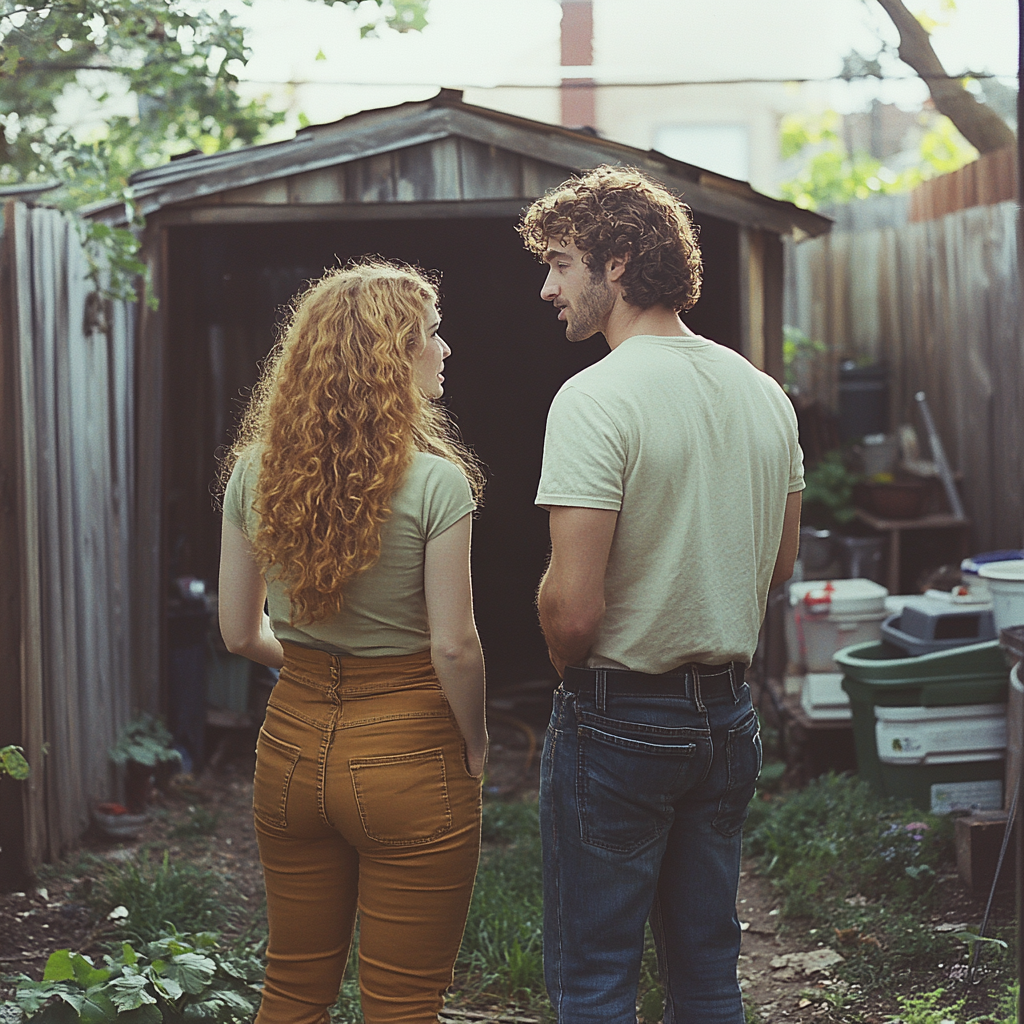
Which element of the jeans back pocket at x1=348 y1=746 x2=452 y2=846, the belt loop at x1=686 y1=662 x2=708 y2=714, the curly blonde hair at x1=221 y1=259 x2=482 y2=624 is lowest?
the jeans back pocket at x1=348 y1=746 x2=452 y2=846

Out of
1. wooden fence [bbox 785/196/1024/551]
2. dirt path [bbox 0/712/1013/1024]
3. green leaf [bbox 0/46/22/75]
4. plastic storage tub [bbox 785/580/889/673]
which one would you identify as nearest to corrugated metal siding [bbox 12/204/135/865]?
dirt path [bbox 0/712/1013/1024]

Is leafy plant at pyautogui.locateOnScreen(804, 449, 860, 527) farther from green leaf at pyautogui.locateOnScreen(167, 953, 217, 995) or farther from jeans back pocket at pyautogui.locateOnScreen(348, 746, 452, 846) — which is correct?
jeans back pocket at pyautogui.locateOnScreen(348, 746, 452, 846)

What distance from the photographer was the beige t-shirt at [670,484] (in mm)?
2092

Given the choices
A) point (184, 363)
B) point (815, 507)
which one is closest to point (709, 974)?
point (815, 507)

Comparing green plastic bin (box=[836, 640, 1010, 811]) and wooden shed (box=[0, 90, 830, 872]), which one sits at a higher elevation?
wooden shed (box=[0, 90, 830, 872])

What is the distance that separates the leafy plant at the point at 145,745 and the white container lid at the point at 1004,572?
11.7 ft

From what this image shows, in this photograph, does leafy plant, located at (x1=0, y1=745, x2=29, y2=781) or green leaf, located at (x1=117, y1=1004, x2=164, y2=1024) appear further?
leafy plant, located at (x1=0, y1=745, x2=29, y2=781)

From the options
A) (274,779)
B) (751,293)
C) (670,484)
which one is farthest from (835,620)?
(274,779)

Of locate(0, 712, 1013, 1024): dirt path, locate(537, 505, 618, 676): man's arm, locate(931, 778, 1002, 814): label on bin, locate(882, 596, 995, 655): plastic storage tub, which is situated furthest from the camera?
locate(882, 596, 995, 655): plastic storage tub

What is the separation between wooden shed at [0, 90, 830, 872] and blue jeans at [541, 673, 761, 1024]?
3.20 meters

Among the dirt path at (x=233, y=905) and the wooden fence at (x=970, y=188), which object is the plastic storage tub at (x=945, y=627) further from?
the wooden fence at (x=970, y=188)

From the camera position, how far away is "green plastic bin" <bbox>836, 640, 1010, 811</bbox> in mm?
4547

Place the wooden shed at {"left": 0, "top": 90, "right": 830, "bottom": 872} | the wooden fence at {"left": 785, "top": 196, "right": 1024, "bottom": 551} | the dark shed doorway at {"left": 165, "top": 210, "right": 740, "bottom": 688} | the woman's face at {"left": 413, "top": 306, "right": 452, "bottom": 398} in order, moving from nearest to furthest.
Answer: the woman's face at {"left": 413, "top": 306, "right": 452, "bottom": 398} → the wooden shed at {"left": 0, "top": 90, "right": 830, "bottom": 872} → the wooden fence at {"left": 785, "top": 196, "right": 1024, "bottom": 551} → the dark shed doorway at {"left": 165, "top": 210, "right": 740, "bottom": 688}

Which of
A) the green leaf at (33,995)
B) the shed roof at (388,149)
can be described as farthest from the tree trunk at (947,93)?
the green leaf at (33,995)
